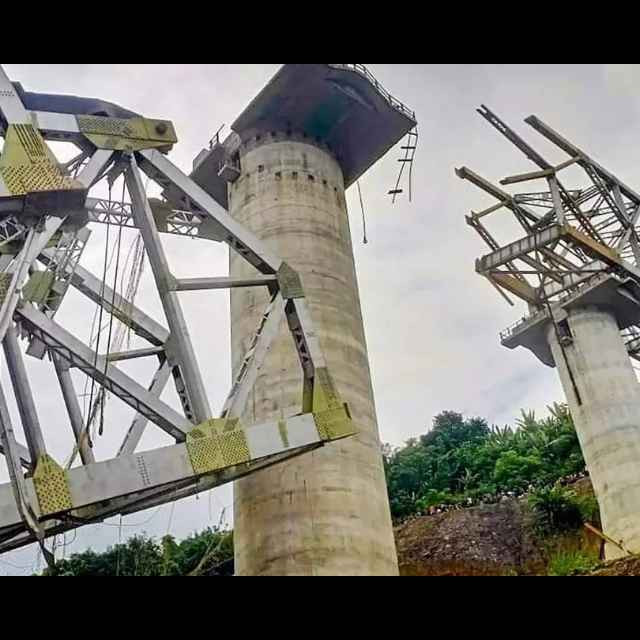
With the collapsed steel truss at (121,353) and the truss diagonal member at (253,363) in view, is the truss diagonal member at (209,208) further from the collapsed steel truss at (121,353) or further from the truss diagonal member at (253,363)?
the truss diagonal member at (253,363)

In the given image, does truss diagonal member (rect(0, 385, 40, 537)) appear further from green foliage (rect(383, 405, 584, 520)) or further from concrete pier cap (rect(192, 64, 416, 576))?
green foliage (rect(383, 405, 584, 520))

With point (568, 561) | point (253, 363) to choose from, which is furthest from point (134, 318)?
point (568, 561)

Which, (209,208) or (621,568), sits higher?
(209,208)

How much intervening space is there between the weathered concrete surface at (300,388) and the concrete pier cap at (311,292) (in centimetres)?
3

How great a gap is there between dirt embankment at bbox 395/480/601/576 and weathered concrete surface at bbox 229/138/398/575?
14997 millimetres

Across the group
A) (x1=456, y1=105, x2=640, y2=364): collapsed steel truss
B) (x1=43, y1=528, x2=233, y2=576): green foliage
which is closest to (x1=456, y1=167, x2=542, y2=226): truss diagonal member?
(x1=456, y1=105, x2=640, y2=364): collapsed steel truss

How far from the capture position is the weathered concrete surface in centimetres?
1498

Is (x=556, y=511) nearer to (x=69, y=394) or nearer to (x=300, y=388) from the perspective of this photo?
(x=300, y=388)

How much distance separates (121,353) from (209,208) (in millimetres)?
3417

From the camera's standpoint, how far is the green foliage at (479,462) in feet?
121

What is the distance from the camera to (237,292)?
18594mm

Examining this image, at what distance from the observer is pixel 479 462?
130 ft
